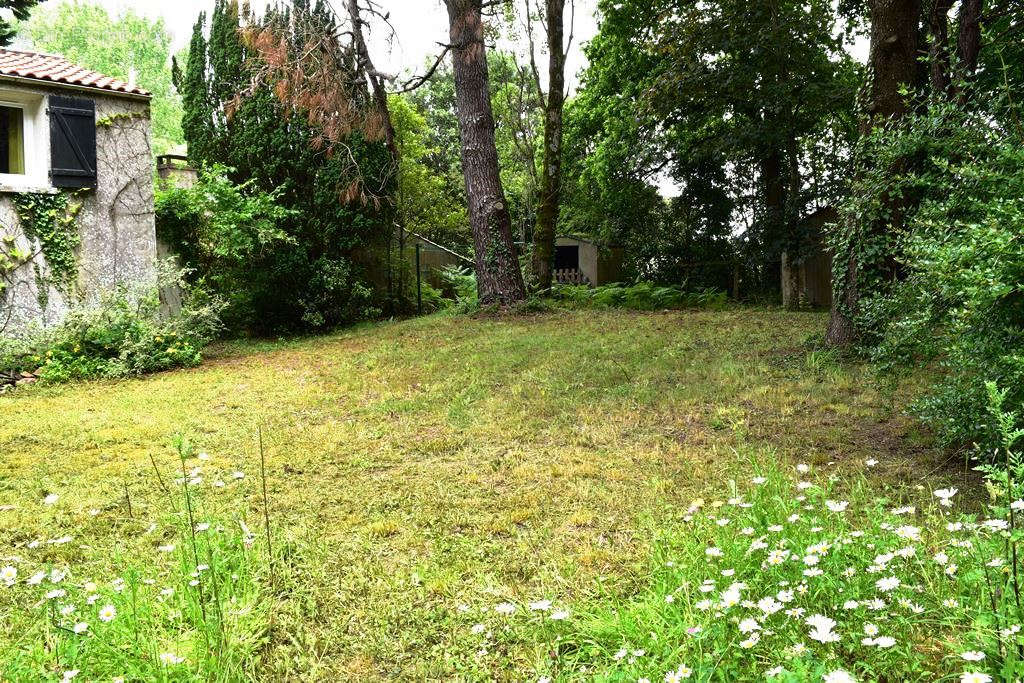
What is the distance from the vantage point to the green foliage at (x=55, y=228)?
9.40 metres

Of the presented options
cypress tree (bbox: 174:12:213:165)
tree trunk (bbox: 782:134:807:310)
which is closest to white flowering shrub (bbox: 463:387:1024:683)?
tree trunk (bbox: 782:134:807:310)

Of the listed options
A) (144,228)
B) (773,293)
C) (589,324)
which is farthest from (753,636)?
(773,293)

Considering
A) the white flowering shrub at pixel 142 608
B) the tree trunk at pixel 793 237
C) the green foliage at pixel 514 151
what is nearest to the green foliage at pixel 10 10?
the green foliage at pixel 514 151

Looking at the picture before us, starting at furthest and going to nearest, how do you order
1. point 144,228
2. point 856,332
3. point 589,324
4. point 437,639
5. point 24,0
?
1. point 24,0
2. point 144,228
3. point 589,324
4. point 856,332
5. point 437,639

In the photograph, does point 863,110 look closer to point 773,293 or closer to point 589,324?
point 589,324

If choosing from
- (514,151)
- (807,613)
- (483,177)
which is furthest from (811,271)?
(807,613)

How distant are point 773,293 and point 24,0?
1798cm

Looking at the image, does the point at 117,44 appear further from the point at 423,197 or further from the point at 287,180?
the point at 287,180

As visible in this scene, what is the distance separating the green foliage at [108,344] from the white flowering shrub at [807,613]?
25.7ft

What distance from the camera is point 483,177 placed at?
38.2ft

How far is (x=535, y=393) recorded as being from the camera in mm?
6305

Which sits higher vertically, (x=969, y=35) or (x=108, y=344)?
(x=969, y=35)

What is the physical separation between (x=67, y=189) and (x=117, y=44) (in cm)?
3499

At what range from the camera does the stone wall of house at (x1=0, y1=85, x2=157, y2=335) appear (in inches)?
370
